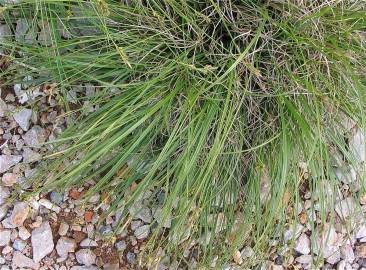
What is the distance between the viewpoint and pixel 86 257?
1324mm

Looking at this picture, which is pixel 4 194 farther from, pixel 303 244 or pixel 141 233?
pixel 303 244

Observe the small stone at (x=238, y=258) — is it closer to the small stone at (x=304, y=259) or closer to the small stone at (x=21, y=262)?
the small stone at (x=304, y=259)

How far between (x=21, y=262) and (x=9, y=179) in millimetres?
211

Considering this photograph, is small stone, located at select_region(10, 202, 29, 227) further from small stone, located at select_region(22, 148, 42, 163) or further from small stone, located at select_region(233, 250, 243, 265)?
small stone, located at select_region(233, 250, 243, 265)

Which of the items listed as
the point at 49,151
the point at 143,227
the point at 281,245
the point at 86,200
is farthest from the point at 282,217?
the point at 49,151

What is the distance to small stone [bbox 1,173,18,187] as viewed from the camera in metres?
1.30

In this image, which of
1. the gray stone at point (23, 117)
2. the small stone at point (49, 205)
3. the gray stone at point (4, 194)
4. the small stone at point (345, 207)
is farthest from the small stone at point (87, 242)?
the small stone at point (345, 207)

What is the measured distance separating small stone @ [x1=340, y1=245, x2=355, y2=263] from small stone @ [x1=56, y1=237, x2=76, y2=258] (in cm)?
74

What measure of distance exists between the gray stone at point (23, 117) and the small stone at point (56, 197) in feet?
0.59

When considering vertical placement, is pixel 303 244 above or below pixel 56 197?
below

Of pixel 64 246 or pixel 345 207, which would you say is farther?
pixel 345 207

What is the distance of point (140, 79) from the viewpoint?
1.24 metres

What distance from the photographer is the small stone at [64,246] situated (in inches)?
52.0

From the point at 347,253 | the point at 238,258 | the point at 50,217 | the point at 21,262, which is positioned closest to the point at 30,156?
the point at 50,217
